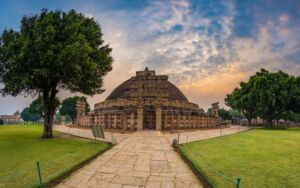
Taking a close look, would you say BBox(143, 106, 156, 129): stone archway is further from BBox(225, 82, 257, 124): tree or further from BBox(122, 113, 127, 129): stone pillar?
BBox(225, 82, 257, 124): tree

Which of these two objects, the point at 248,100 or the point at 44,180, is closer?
the point at 44,180

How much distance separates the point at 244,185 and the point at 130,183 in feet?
12.6

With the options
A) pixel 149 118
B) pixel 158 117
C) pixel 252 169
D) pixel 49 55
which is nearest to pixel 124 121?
pixel 149 118

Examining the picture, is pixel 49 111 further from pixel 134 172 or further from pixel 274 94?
pixel 274 94

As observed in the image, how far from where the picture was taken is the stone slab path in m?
8.27

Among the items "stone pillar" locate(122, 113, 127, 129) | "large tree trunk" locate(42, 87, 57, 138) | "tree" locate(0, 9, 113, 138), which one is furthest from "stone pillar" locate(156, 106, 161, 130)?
"large tree trunk" locate(42, 87, 57, 138)

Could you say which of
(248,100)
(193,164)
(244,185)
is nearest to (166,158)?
(193,164)

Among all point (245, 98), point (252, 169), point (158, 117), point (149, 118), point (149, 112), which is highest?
point (245, 98)

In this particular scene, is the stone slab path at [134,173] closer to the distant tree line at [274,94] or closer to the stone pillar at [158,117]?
the stone pillar at [158,117]

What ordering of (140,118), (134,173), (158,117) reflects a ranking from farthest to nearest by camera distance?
1. (158,117)
2. (140,118)
3. (134,173)

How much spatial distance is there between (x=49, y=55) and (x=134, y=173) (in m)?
12.7

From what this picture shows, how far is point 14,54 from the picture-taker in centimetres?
1872

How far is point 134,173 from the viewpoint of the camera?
9.55 m

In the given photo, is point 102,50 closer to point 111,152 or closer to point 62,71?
point 62,71
